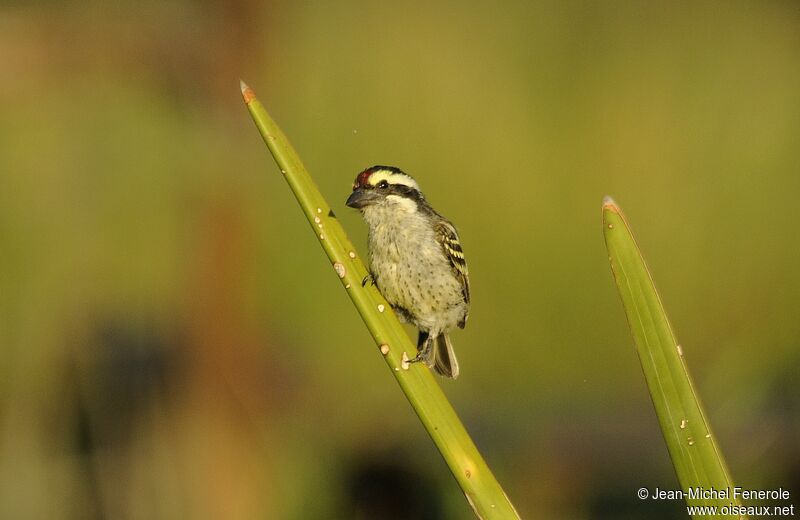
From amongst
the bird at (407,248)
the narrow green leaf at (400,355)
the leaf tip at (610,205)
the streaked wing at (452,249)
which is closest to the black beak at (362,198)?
the bird at (407,248)

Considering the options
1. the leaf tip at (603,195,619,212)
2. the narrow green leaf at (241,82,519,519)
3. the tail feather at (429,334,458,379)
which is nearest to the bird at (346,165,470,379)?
the tail feather at (429,334,458,379)

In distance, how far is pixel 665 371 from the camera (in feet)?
4.69

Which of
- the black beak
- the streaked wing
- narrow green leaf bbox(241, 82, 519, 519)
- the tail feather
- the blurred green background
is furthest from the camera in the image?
the blurred green background

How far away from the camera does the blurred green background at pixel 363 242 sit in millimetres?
3648

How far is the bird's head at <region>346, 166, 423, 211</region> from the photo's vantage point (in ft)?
9.78

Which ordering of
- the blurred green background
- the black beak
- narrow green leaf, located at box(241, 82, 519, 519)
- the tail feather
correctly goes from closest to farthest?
narrow green leaf, located at box(241, 82, 519, 519) → the black beak → the tail feather → the blurred green background

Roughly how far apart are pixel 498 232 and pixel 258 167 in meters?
1.31

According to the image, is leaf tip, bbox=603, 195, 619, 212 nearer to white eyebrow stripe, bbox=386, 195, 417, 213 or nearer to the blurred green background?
white eyebrow stripe, bbox=386, 195, 417, 213

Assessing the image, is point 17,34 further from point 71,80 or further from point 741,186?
point 741,186

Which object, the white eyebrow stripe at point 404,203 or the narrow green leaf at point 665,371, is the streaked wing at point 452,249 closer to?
the white eyebrow stripe at point 404,203

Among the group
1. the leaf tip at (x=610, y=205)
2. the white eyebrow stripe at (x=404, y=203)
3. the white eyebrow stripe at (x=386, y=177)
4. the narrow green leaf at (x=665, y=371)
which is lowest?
the white eyebrow stripe at (x=404, y=203)

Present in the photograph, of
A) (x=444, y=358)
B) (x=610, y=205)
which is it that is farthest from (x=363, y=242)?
(x=610, y=205)

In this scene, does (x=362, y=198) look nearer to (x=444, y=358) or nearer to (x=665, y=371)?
(x=444, y=358)

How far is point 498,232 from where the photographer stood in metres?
5.14
